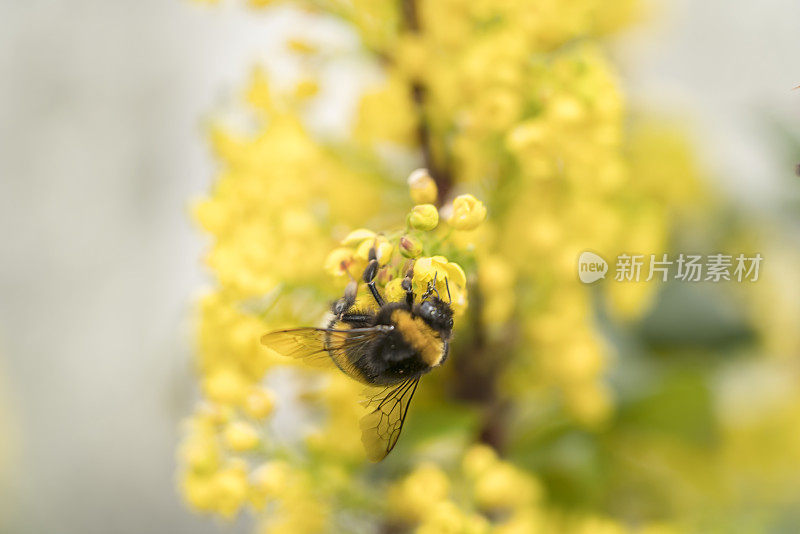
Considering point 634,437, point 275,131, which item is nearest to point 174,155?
point 275,131

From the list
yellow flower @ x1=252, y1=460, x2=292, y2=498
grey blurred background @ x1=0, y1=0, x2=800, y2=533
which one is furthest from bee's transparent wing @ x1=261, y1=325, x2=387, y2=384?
grey blurred background @ x1=0, y1=0, x2=800, y2=533

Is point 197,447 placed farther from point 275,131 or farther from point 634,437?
point 634,437

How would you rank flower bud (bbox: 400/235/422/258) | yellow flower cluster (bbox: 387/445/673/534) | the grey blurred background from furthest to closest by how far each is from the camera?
the grey blurred background, yellow flower cluster (bbox: 387/445/673/534), flower bud (bbox: 400/235/422/258)

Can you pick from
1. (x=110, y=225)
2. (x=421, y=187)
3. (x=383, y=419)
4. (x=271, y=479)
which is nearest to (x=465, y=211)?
(x=421, y=187)

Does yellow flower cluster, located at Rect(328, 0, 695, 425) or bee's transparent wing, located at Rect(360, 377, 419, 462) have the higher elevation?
yellow flower cluster, located at Rect(328, 0, 695, 425)

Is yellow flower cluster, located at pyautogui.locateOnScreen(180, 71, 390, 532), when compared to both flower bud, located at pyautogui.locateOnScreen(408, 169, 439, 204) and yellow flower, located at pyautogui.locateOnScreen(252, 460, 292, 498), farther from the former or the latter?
flower bud, located at pyautogui.locateOnScreen(408, 169, 439, 204)

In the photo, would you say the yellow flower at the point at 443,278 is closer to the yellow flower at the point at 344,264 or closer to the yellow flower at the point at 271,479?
the yellow flower at the point at 344,264
